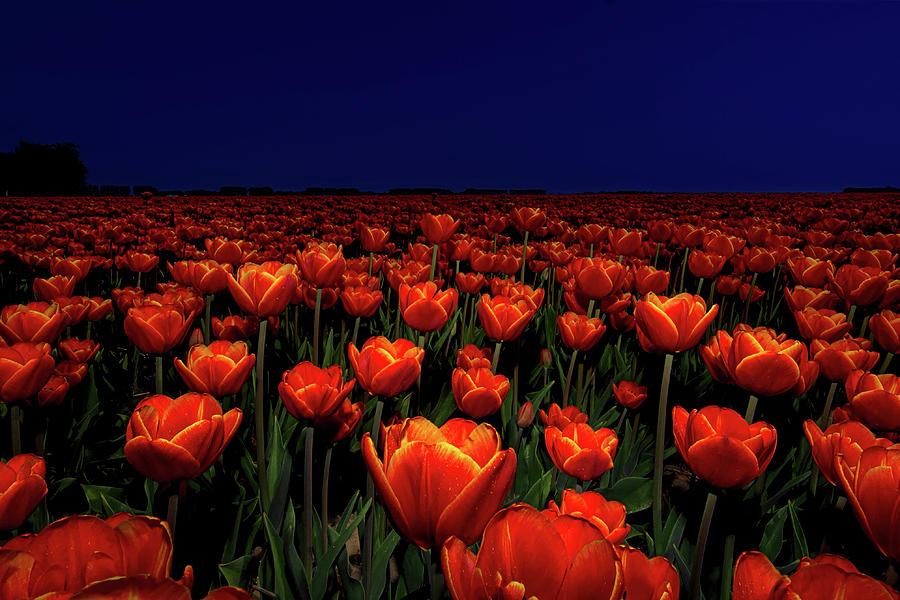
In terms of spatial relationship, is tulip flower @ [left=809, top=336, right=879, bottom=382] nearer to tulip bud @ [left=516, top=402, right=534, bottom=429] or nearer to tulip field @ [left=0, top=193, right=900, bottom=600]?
tulip field @ [left=0, top=193, right=900, bottom=600]

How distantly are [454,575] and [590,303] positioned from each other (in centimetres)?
203

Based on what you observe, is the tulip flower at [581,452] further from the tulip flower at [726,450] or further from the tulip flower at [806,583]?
the tulip flower at [806,583]

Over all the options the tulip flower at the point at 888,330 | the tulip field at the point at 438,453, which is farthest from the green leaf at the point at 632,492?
the tulip flower at the point at 888,330

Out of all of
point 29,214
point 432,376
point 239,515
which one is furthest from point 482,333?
point 29,214

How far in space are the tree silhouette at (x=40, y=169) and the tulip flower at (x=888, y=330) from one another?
56350mm

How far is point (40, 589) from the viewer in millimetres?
518

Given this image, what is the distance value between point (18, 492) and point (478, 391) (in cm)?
104

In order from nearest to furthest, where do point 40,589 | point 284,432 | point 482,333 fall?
1. point 40,589
2. point 284,432
3. point 482,333

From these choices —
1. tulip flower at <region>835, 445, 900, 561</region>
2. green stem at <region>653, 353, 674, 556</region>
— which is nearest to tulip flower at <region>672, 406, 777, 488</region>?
tulip flower at <region>835, 445, 900, 561</region>

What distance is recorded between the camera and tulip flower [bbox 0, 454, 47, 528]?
869mm

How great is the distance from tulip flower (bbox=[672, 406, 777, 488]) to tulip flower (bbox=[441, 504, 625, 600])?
1.64ft

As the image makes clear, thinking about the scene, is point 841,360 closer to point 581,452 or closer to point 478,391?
point 581,452

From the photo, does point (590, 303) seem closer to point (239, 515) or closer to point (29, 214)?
point (239, 515)

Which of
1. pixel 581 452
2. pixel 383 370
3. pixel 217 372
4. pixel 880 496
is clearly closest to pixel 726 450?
pixel 880 496
